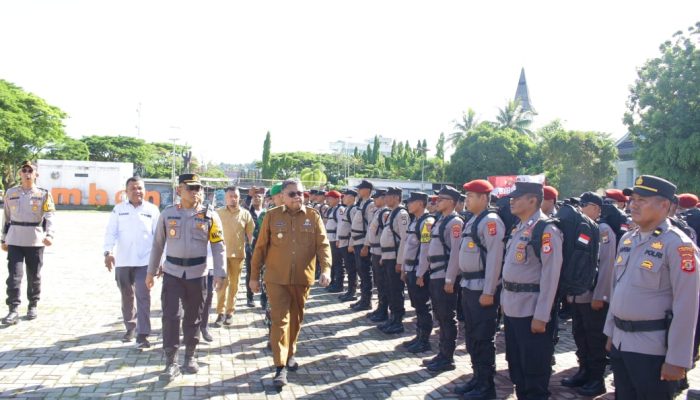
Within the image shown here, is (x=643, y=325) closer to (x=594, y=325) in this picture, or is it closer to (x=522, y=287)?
(x=522, y=287)

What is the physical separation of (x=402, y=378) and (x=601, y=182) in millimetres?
31799

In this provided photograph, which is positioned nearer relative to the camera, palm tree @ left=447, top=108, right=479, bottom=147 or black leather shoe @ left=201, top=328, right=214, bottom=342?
black leather shoe @ left=201, top=328, right=214, bottom=342

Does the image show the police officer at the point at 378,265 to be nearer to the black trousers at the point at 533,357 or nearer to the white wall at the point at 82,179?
the black trousers at the point at 533,357

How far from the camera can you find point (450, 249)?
6.28m

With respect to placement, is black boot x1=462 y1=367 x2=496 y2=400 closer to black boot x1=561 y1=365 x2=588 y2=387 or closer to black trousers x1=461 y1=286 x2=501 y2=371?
black trousers x1=461 y1=286 x2=501 y2=371

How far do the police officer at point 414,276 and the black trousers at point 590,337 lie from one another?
1.81 m

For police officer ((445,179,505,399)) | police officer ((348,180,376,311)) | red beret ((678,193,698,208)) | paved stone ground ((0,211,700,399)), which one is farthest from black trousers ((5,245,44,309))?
red beret ((678,193,698,208))

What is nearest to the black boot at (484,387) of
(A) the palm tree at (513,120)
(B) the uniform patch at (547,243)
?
(B) the uniform patch at (547,243)

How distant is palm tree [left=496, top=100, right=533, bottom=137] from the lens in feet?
175

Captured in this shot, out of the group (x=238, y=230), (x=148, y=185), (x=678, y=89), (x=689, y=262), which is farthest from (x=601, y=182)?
(x=148, y=185)

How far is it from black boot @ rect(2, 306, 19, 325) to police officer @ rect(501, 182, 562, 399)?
6.63 metres

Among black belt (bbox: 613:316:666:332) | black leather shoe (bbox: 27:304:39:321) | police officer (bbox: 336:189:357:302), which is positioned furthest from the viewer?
police officer (bbox: 336:189:357:302)

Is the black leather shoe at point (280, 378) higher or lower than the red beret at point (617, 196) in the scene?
lower

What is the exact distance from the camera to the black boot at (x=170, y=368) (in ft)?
18.4
